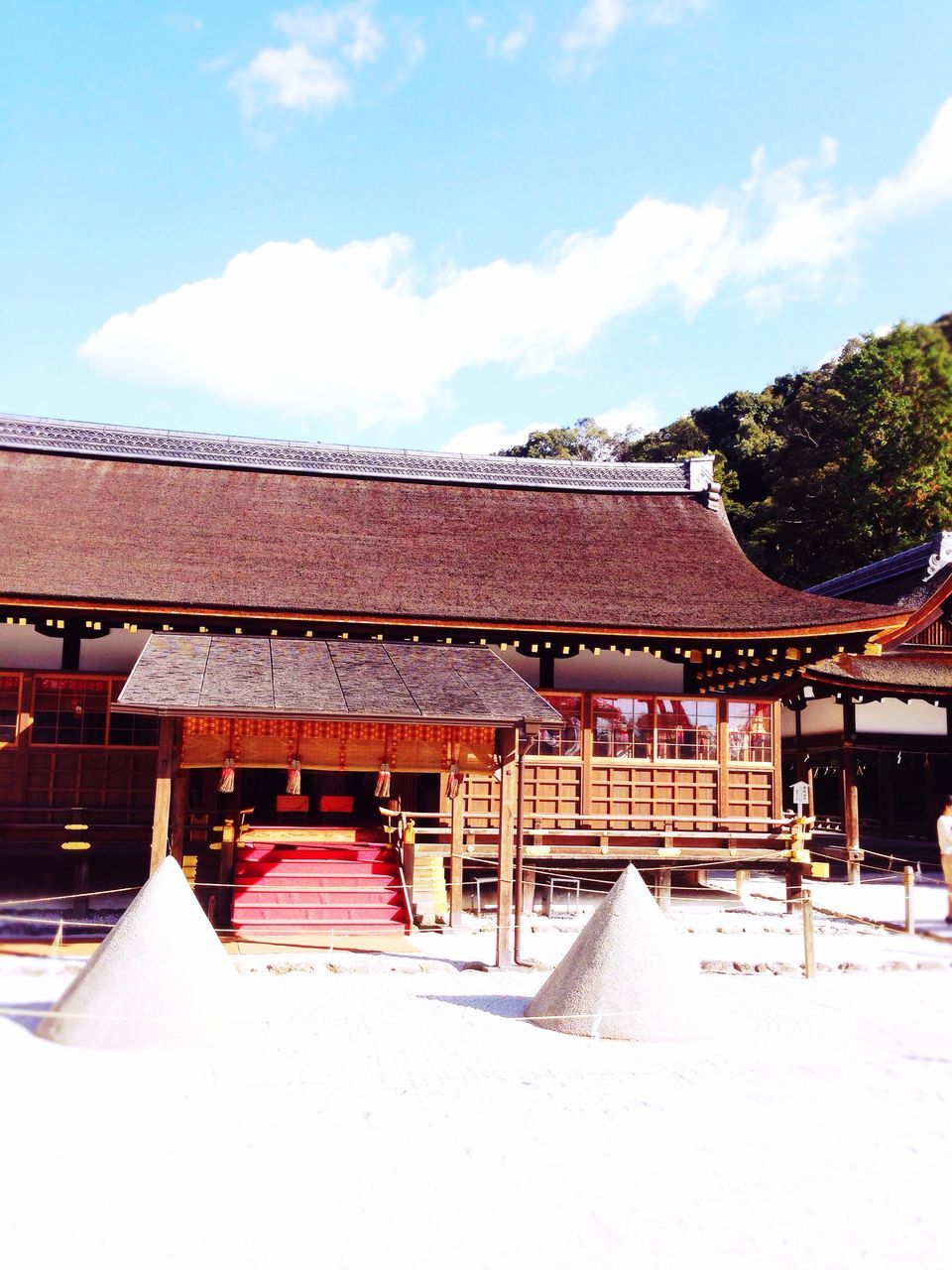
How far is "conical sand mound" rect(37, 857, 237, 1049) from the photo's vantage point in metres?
6.84

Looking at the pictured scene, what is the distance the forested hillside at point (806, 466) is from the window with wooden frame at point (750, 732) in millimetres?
12354

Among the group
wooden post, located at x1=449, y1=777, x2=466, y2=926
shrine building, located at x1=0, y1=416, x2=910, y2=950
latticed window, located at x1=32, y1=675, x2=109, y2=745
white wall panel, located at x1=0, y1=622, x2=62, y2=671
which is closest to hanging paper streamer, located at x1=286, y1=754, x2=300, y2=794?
shrine building, located at x1=0, y1=416, x2=910, y2=950

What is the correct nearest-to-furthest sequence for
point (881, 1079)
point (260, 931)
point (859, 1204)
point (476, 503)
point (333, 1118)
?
1. point (859, 1204)
2. point (333, 1118)
3. point (881, 1079)
4. point (260, 931)
5. point (476, 503)

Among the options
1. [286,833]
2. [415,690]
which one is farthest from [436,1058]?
[286,833]

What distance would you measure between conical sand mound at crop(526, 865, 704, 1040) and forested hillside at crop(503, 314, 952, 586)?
19.6 meters

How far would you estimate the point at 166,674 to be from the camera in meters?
10.8

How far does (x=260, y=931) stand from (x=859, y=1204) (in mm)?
7869

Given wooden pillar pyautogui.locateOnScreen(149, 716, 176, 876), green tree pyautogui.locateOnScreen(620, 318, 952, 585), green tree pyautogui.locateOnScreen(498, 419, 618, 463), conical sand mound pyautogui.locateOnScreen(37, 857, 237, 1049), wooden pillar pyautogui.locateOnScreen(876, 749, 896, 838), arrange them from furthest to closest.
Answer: green tree pyautogui.locateOnScreen(498, 419, 618, 463), green tree pyautogui.locateOnScreen(620, 318, 952, 585), wooden pillar pyautogui.locateOnScreen(876, 749, 896, 838), wooden pillar pyautogui.locateOnScreen(149, 716, 176, 876), conical sand mound pyautogui.locateOnScreen(37, 857, 237, 1049)

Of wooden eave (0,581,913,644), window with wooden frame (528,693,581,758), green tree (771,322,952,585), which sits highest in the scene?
green tree (771,322,952,585)

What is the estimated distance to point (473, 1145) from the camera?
5.68 m

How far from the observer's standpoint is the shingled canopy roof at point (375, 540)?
13969mm

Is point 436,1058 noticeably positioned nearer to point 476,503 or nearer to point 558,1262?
point 558,1262

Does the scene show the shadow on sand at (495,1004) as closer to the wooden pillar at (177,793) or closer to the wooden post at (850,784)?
the wooden pillar at (177,793)

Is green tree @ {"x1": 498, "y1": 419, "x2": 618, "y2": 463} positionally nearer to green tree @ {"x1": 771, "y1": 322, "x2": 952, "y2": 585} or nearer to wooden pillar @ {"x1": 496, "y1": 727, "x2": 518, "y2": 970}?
green tree @ {"x1": 771, "y1": 322, "x2": 952, "y2": 585}
